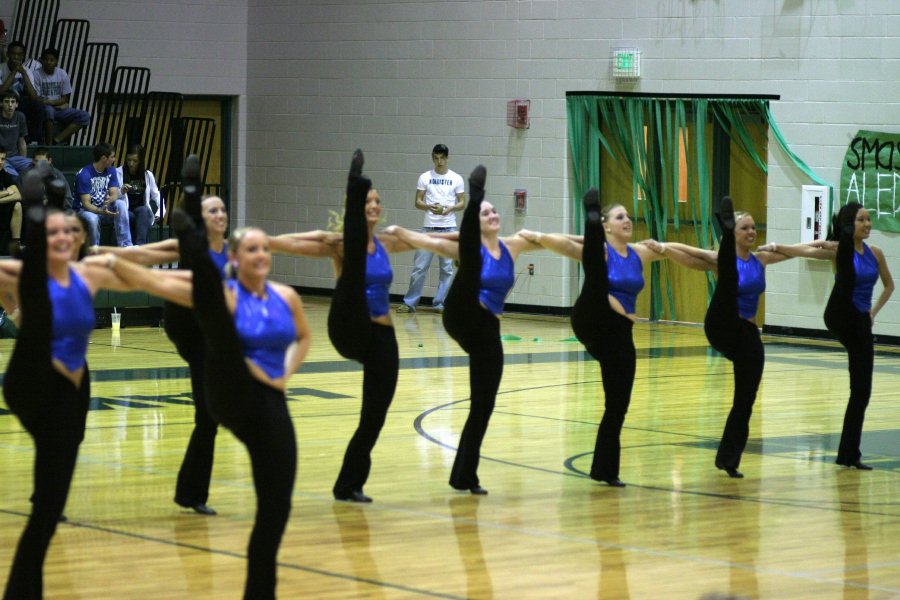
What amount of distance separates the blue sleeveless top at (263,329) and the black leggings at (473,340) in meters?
2.58

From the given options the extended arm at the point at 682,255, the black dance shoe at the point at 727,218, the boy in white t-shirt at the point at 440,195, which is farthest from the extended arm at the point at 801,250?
the boy in white t-shirt at the point at 440,195

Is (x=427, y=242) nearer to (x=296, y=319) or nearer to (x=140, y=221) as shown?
(x=296, y=319)

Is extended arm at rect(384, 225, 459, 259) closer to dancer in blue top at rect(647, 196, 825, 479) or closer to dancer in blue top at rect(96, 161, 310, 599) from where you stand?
dancer in blue top at rect(647, 196, 825, 479)

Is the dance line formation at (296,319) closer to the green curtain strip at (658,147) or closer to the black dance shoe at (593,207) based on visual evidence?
the black dance shoe at (593,207)

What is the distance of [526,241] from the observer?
860 cm

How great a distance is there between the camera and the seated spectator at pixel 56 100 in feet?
59.4

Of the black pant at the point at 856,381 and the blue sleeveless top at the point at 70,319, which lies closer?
the blue sleeveless top at the point at 70,319

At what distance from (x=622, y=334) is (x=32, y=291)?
4.05 m

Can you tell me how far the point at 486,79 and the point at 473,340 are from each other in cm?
1105

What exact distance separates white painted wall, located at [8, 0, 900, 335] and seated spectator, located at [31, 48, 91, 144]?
7.17 feet

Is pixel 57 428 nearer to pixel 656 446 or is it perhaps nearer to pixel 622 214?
pixel 622 214

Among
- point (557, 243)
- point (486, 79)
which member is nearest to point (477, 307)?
point (557, 243)

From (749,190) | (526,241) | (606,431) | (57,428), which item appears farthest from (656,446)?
(749,190)

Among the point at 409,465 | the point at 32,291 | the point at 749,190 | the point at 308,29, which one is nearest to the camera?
the point at 32,291
